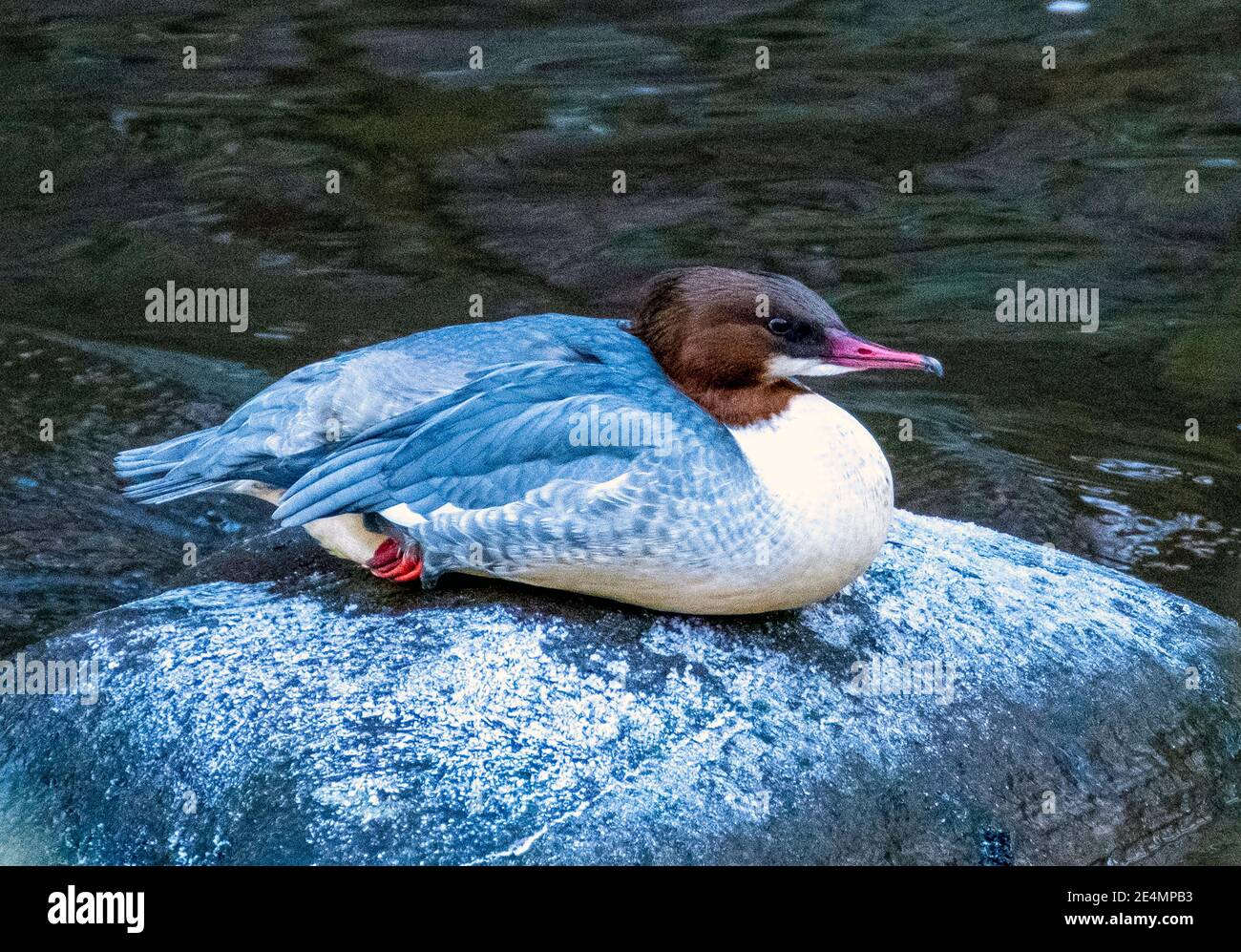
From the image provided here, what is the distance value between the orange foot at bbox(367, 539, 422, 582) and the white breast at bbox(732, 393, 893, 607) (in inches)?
33.4

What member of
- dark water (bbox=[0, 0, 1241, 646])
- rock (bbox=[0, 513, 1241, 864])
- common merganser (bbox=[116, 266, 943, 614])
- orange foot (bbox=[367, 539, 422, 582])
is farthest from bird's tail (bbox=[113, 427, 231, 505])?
dark water (bbox=[0, 0, 1241, 646])

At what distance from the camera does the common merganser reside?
3.93 meters

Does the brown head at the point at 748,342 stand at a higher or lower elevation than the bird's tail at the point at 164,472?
higher

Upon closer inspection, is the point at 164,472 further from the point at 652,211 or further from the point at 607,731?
the point at 652,211

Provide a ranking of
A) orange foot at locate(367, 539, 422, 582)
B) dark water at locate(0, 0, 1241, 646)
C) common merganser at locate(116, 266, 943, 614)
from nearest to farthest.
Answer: common merganser at locate(116, 266, 943, 614)
orange foot at locate(367, 539, 422, 582)
dark water at locate(0, 0, 1241, 646)

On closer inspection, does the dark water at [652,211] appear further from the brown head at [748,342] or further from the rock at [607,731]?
the brown head at [748,342]

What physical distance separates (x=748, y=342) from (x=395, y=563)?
3.40 ft

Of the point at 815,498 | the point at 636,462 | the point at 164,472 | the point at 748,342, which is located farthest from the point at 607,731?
the point at 164,472

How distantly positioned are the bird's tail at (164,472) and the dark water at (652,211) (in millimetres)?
1360

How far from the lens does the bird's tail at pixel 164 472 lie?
4.28 m

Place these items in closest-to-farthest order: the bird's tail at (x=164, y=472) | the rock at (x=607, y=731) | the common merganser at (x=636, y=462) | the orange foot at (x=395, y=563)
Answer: the rock at (x=607, y=731)
the common merganser at (x=636, y=462)
the orange foot at (x=395, y=563)
the bird's tail at (x=164, y=472)

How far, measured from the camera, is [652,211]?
28.7 feet

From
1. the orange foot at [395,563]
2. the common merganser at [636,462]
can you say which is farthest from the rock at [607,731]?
the common merganser at [636,462]

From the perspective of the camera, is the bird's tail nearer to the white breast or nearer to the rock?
the rock
